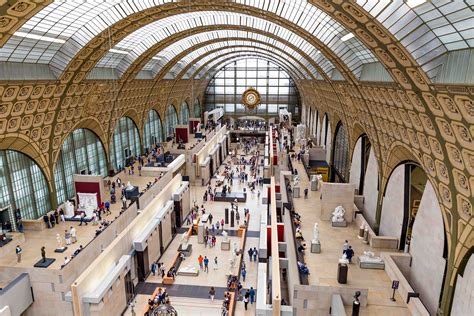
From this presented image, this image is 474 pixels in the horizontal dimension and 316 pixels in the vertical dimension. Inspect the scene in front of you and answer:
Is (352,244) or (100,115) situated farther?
(100,115)

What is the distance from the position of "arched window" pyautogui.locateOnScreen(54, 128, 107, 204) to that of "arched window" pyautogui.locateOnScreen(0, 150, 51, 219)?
79.6 inches


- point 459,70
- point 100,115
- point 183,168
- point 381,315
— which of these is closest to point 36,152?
point 100,115

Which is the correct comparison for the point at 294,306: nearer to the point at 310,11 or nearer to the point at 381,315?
the point at 381,315

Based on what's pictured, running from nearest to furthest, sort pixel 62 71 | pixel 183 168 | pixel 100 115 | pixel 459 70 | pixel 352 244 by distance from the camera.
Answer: pixel 459 70 → pixel 352 244 → pixel 62 71 → pixel 100 115 → pixel 183 168

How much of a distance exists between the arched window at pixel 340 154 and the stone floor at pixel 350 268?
1269 centimetres

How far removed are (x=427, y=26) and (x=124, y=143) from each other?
37.3 m

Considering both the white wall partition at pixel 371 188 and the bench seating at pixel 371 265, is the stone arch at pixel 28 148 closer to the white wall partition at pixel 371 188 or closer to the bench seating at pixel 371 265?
the bench seating at pixel 371 265

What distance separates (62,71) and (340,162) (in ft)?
89.6

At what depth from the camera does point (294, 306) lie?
1570 cm

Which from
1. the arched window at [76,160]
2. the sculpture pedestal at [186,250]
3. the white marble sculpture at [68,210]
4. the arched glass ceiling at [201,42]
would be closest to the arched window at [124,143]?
the arched window at [76,160]

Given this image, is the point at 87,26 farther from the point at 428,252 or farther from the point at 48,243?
the point at 428,252

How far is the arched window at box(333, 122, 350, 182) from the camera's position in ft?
119

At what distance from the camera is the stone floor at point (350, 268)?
49.3ft

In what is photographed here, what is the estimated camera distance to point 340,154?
1507 inches
